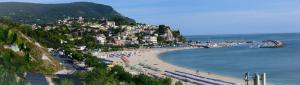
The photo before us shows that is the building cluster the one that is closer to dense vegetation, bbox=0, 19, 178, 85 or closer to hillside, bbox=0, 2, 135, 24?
hillside, bbox=0, 2, 135, 24

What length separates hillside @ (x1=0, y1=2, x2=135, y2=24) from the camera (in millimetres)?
146750

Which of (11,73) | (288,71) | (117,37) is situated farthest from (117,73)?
(117,37)

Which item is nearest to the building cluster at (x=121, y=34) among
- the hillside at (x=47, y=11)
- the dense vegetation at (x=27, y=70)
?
the hillside at (x=47, y=11)

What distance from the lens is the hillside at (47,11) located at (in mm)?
146750

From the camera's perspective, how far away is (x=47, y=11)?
164000 millimetres

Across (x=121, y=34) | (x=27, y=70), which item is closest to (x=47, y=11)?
(x=121, y=34)

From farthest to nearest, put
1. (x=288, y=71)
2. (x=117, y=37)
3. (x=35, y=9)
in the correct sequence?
1. (x=35, y=9)
2. (x=117, y=37)
3. (x=288, y=71)

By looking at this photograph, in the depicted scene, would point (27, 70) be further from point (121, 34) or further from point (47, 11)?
point (47, 11)

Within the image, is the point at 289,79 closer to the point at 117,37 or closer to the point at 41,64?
the point at 41,64

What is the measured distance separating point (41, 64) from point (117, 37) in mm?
76171

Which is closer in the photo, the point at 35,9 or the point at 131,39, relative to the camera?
the point at 131,39

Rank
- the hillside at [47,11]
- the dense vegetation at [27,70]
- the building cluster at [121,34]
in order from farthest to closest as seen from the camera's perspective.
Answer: the hillside at [47,11]
the building cluster at [121,34]
the dense vegetation at [27,70]

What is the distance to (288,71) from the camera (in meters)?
39.4

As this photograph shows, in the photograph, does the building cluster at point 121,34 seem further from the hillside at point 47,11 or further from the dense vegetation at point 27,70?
the dense vegetation at point 27,70
